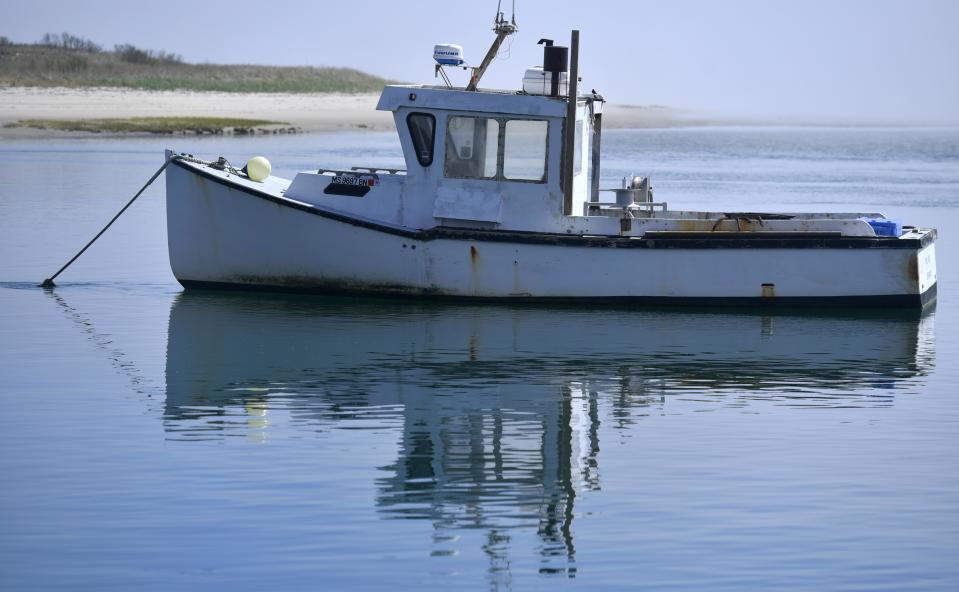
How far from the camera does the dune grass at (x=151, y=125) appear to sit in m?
50.2

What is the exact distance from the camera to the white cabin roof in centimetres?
1480

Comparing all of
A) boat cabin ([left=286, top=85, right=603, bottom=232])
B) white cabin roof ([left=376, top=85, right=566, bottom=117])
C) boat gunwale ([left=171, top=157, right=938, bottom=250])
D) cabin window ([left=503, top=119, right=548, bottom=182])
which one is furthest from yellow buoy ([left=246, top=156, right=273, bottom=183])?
cabin window ([left=503, top=119, right=548, bottom=182])

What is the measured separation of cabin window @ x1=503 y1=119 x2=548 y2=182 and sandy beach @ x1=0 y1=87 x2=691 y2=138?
1411 inches

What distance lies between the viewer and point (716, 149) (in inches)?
2298

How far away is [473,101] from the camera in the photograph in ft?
48.8

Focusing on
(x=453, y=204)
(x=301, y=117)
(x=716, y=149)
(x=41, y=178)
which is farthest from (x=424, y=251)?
(x=301, y=117)

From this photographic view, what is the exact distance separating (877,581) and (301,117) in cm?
6232

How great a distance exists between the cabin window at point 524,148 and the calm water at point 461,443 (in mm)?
1454

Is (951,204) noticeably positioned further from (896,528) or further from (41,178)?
(896,528)

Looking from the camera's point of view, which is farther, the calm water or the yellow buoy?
the yellow buoy

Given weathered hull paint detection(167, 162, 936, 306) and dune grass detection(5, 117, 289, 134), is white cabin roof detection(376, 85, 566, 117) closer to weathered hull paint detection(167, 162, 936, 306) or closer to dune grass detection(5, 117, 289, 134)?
weathered hull paint detection(167, 162, 936, 306)

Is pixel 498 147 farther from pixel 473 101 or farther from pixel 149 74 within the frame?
pixel 149 74

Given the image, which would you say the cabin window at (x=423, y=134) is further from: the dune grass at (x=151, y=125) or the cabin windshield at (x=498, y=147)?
the dune grass at (x=151, y=125)

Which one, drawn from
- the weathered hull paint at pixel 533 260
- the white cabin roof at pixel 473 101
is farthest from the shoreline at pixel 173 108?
the white cabin roof at pixel 473 101
